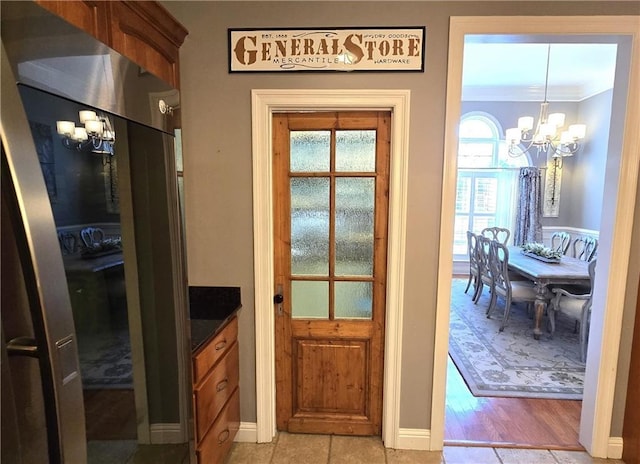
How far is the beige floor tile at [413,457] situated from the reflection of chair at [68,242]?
2.09m

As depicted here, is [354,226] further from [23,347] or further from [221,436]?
[23,347]

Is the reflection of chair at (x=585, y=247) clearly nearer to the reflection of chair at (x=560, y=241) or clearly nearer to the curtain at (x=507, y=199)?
the reflection of chair at (x=560, y=241)

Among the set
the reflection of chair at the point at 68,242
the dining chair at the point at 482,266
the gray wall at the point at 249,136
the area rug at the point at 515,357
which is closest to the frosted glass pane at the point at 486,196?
the dining chair at the point at 482,266

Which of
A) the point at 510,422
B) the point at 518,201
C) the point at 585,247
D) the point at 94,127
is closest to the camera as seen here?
the point at 94,127

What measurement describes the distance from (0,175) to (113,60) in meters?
0.51

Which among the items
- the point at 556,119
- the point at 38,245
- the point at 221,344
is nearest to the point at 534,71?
the point at 556,119

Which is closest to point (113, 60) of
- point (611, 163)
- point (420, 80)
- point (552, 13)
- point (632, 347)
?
point (420, 80)

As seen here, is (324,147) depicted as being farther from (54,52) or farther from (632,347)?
(632,347)

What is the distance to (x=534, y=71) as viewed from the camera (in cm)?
489

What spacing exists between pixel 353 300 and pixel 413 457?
1011 millimetres

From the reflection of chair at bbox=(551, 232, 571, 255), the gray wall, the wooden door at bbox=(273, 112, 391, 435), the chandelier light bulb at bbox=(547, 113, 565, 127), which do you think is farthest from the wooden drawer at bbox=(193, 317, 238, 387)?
the reflection of chair at bbox=(551, 232, 571, 255)

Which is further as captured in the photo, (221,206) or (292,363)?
(292,363)

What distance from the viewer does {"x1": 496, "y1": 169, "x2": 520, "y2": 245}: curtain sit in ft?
20.5

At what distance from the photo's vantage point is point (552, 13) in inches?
71.7
